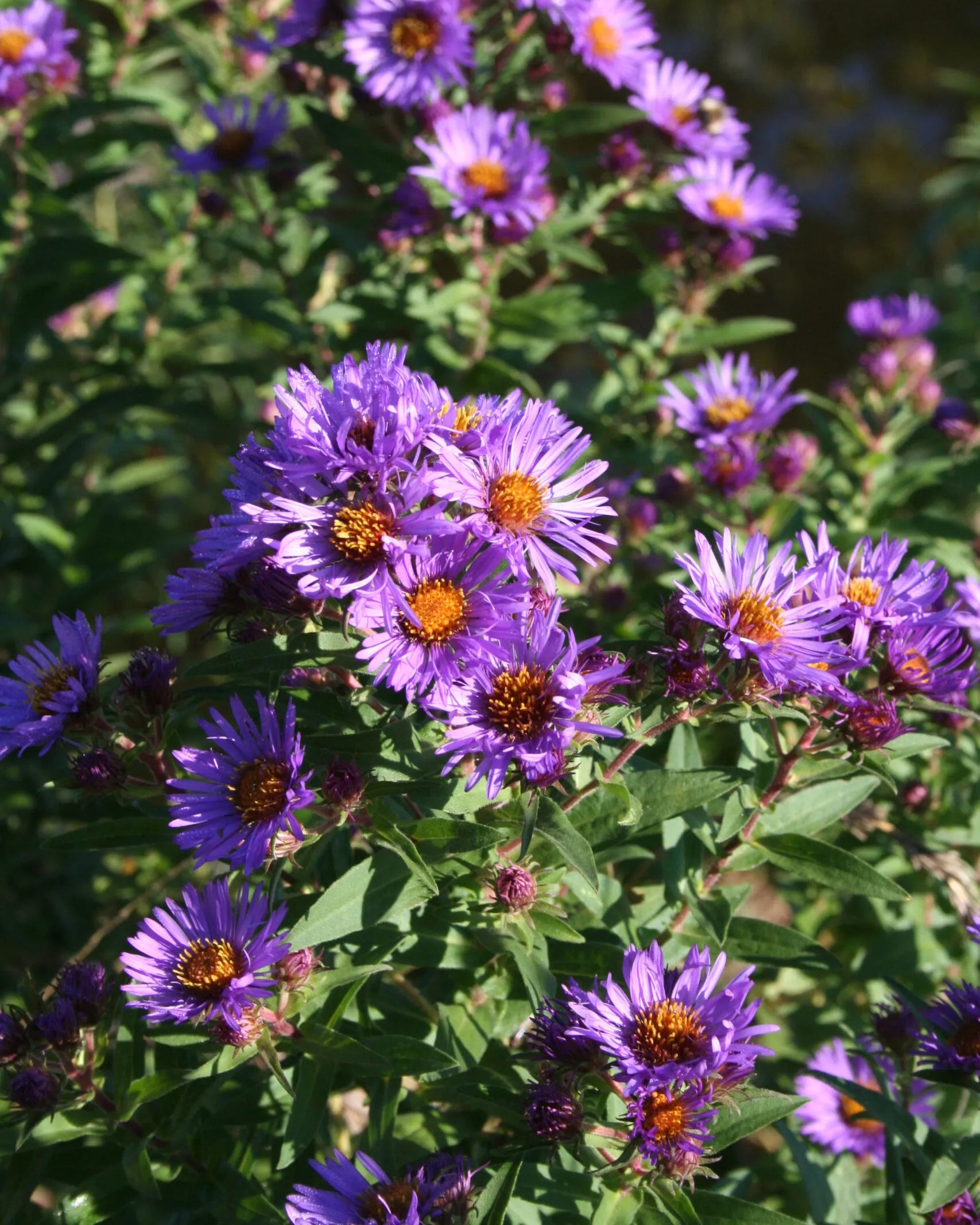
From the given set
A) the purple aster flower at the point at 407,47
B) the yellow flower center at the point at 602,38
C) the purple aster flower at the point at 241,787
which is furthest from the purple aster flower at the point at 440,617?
the yellow flower center at the point at 602,38

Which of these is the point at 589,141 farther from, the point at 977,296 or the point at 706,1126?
the point at 706,1126

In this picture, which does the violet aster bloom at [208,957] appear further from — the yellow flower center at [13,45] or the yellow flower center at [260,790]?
the yellow flower center at [13,45]

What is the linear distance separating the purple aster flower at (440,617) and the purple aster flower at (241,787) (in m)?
0.17

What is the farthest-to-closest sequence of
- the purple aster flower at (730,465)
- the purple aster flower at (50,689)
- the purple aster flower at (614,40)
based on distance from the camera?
the purple aster flower at (614,40), the purple aster flower at (730,465), the purple aster flower at (50,689)

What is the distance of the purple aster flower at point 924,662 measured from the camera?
1.63m

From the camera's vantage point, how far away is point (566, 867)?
5.21 ft

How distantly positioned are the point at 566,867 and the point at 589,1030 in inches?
10.9

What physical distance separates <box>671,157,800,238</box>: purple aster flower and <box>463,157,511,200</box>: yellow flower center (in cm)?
49

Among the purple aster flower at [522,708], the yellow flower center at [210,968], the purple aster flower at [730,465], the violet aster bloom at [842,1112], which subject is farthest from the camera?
the purple aster flower at [730,465]

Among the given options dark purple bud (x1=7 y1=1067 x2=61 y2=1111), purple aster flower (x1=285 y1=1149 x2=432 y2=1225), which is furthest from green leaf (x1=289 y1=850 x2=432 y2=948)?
dark purple bud (x1=7 y1=1067 x2=61 y2=1111)

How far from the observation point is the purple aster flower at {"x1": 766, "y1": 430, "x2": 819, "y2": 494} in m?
2.40

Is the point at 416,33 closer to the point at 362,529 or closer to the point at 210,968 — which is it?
the point at 362,529

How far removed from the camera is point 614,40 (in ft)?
8.99

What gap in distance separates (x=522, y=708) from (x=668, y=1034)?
0.44 meters
